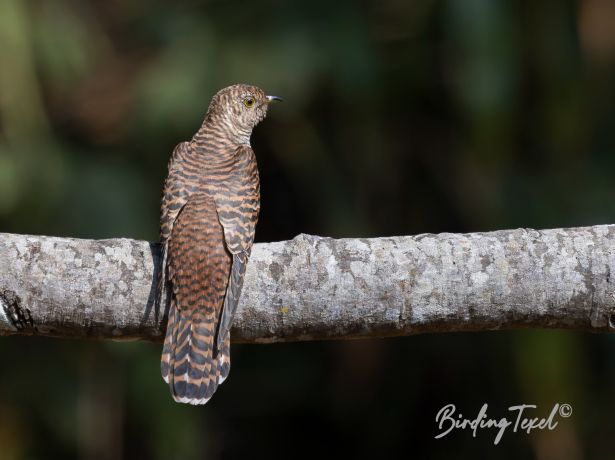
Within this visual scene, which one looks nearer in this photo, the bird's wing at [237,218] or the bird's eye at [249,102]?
the bird's wing at [237,218]

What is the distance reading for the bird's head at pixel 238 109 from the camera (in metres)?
5.17

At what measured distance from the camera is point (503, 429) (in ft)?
25.9

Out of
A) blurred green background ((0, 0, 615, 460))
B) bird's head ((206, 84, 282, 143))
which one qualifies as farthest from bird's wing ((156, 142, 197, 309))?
blurred green background ((0, 0, 615, 460))

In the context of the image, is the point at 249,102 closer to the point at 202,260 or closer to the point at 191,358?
the point at 202,260

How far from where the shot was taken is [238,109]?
5258 mm

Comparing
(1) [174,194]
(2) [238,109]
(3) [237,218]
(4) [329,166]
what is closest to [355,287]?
(3) [237,218]

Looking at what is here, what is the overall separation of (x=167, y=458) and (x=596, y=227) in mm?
4569

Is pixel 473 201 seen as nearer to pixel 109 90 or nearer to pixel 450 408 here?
pixel 450 408

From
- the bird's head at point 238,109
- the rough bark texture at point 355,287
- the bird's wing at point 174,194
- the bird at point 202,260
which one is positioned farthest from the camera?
the bird's head at point 238,109

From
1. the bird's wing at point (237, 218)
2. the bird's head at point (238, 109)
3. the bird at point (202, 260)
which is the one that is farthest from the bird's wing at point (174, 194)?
the bird's head at point (238, 109)

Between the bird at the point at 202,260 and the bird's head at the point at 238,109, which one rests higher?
the bird's head at the point at 238,109

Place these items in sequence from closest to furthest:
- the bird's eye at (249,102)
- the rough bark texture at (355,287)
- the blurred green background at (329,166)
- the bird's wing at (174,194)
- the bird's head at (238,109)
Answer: the rough bark texture at (355,287) < the bird's wing at (174,194) < the bird's head at (238,109) < the bird's eye at (249,102) < the blurred green background at (329,166)

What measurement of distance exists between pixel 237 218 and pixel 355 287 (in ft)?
2.26

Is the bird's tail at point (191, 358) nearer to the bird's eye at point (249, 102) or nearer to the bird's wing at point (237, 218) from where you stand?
the bird's wing at point (237, 218)
